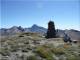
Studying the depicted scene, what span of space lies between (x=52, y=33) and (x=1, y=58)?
2755cm

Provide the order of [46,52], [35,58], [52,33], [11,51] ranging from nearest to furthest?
[35,58]
[46,52]
[11,51]
[52,33]

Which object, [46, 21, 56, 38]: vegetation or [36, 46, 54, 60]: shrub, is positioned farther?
[46, 21, 56, 38]: vegetation

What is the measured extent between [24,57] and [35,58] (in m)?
0.86

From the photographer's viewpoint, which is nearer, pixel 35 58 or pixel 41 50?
pixel 35 58

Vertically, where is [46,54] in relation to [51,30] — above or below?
below

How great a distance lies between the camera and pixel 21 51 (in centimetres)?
1628

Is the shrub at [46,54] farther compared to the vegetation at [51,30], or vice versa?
the vegetation at [51,30]

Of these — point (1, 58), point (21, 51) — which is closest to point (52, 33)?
point (21, 51)

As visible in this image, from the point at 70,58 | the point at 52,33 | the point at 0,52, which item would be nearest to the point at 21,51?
the point at 0,52

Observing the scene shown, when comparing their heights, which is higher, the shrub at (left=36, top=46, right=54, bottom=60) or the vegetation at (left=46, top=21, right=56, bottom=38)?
the vegetation at (left=46, top=21, right=56, bottom=38)

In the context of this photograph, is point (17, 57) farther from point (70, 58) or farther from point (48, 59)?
point (70, 58)

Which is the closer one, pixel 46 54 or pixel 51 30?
pixel 46 54

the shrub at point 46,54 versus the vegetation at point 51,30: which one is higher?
the vegetation at point 51,30

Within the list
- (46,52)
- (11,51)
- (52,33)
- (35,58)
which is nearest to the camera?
(35,58)
